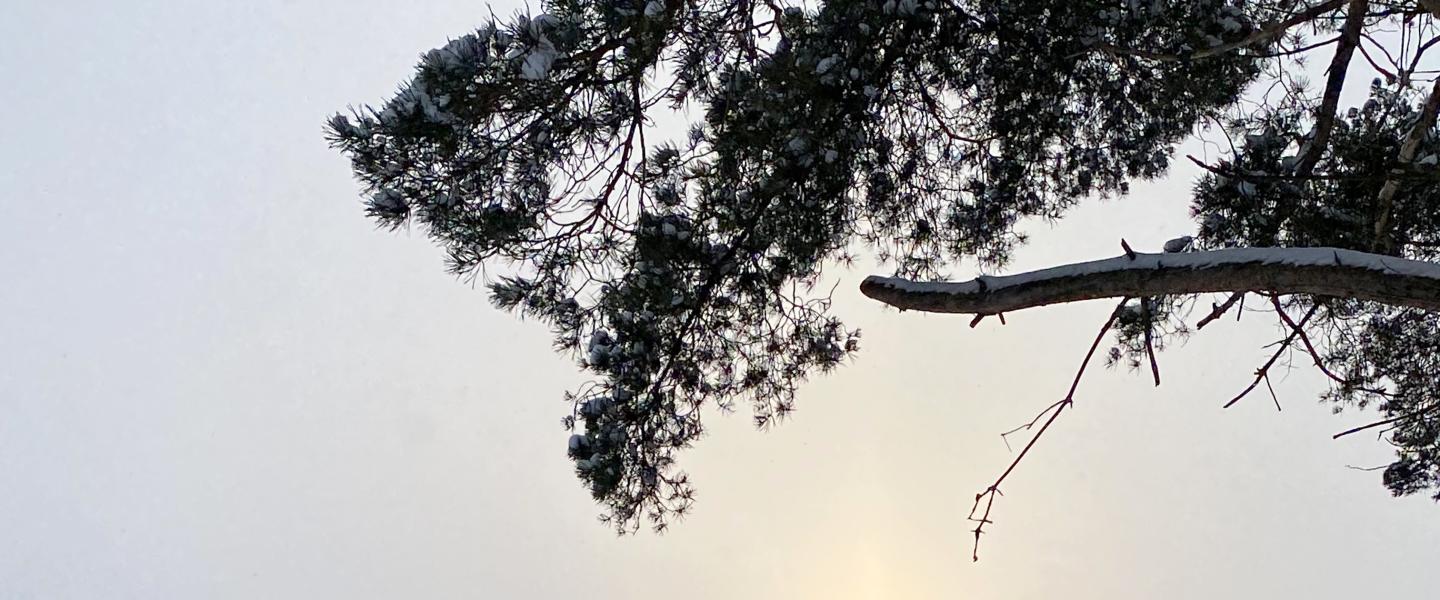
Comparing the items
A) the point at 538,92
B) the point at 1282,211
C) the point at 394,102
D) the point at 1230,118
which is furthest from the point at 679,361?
the point at 1230,118

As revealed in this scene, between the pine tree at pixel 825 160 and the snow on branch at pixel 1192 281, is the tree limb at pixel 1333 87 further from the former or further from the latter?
the snow on branch at pixel 1192 281

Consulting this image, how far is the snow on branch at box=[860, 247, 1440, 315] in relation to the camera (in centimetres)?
154

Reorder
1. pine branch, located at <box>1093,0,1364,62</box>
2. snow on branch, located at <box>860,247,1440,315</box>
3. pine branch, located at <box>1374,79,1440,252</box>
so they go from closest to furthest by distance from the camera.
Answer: snow on branch, located at <box>860,247,1440,315</box>, pine branch, located at <box>1093,0,1364,62</box>, pine branch, located at <box>1374,79,1440,252</box>

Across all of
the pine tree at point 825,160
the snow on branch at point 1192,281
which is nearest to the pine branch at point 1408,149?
the pine tree at point 825,160

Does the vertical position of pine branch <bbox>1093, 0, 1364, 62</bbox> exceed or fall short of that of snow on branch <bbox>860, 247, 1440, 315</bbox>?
it exceeds it

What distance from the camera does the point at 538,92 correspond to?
2846 mm

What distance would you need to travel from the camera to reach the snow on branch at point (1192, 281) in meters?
1.54

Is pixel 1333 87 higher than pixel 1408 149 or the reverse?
higher

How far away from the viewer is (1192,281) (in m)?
1.71

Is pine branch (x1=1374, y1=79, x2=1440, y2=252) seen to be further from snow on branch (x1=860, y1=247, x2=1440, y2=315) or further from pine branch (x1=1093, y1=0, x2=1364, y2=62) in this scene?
snow on branch (x1=860, y1=247, x2=1440, y2=315)

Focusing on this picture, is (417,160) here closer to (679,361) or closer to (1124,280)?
(679,361)

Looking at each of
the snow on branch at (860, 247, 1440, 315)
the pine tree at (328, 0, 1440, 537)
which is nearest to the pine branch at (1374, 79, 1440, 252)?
the pine tree at (328, 0, 1440, 537)

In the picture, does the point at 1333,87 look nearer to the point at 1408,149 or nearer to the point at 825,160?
the point at 1408,149

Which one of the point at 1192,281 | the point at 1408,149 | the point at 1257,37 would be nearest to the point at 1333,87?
the point at 1408,149
